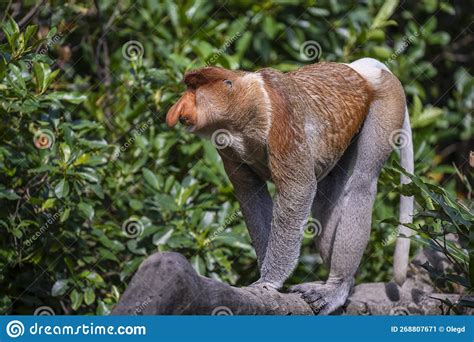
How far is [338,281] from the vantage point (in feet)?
14.1

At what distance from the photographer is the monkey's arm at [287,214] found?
3.83 m

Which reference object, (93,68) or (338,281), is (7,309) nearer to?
(338,281)

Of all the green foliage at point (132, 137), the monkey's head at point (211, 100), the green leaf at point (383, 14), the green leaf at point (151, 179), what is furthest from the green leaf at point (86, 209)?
the green leaf at point (383, 14)

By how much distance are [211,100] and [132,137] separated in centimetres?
212

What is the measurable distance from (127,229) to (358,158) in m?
1.84

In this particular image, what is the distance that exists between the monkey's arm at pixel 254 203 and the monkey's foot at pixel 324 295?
0.31 metres

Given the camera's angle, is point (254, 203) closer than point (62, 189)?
Yes

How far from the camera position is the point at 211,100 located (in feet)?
12.2

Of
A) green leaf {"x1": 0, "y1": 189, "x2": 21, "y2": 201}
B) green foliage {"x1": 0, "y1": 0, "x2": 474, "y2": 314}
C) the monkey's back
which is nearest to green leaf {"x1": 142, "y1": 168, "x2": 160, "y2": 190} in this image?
green foliage {"x1": 0, "y1": 0, "x2": 474, "y2": 314}

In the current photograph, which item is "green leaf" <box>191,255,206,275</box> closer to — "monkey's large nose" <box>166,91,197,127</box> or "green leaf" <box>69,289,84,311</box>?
→ "green leaf" <box>69,289,84,311</box>

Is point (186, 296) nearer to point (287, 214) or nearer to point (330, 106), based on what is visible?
point (287, 214)

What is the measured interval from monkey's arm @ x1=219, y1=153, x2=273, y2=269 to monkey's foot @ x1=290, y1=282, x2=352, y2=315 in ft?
1.02

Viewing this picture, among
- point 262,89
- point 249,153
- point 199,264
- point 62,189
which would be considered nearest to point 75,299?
point 62,189

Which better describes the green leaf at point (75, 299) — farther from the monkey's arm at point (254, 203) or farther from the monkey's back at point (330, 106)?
the monkey's back at point (330, 106)
